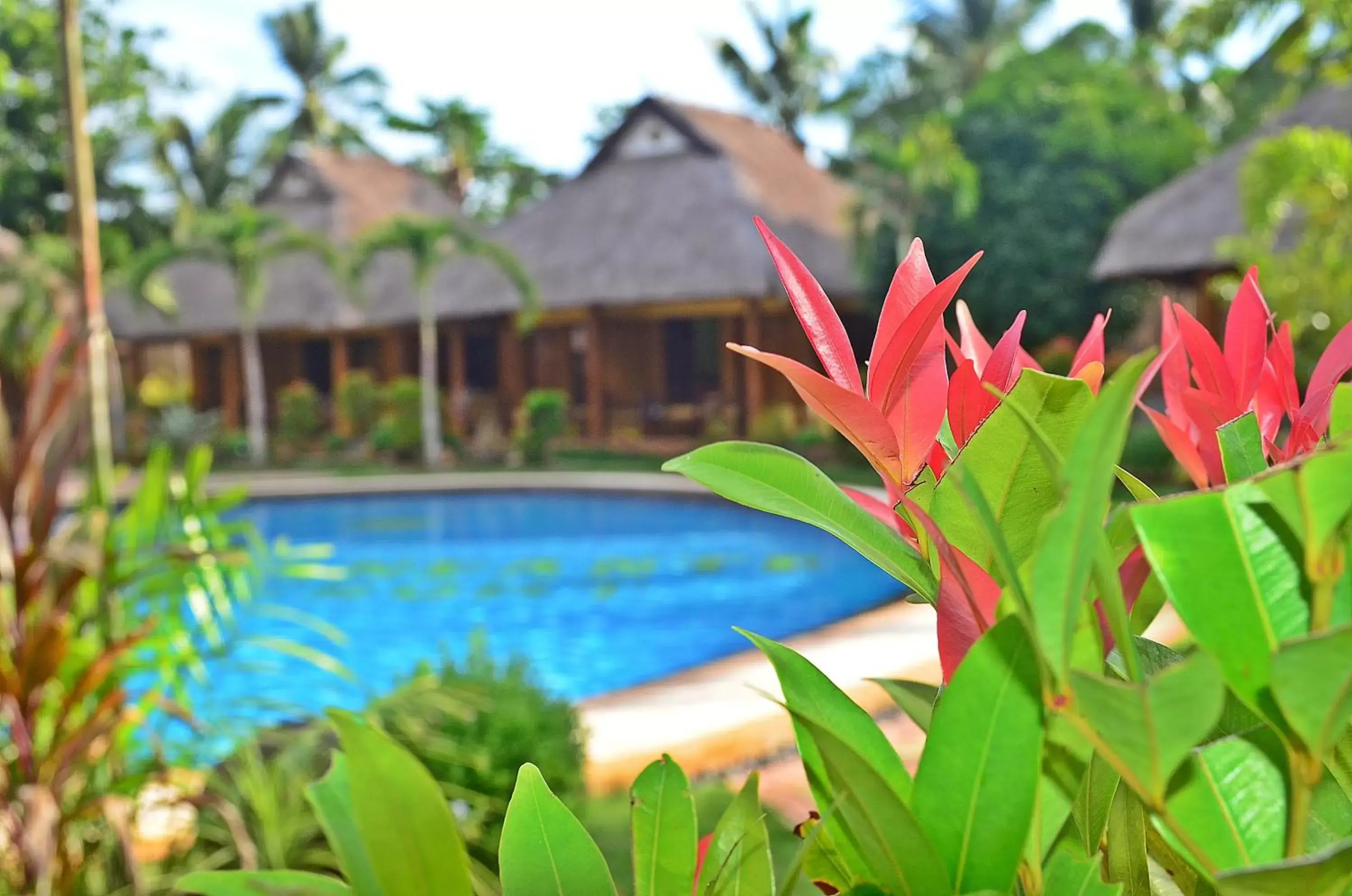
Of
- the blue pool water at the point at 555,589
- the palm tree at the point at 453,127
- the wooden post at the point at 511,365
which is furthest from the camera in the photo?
the palm tree at the point at 453,127

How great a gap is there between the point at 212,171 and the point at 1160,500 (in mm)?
28370

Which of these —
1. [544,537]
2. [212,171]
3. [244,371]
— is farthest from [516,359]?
[212,171]

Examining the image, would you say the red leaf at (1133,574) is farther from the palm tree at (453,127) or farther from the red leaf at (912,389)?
the palm tree at (453,127)

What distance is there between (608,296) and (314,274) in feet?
23.0

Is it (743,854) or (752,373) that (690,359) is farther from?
(743,854)

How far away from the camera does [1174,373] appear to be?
1.97 feet

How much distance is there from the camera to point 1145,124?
19734 mm

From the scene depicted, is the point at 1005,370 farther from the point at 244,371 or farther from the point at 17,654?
the point at 244,371

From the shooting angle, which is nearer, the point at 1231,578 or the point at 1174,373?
the point at 1231,578

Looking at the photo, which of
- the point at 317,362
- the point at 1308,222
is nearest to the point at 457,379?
the point at 317,362

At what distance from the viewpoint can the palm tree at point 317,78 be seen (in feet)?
97.6

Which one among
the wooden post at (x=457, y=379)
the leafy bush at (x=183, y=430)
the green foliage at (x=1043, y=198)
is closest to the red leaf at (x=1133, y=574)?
the green foliage at (x=1043, y=198)

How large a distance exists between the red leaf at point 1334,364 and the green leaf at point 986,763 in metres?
0.27

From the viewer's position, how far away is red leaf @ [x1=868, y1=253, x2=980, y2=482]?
0.47m
